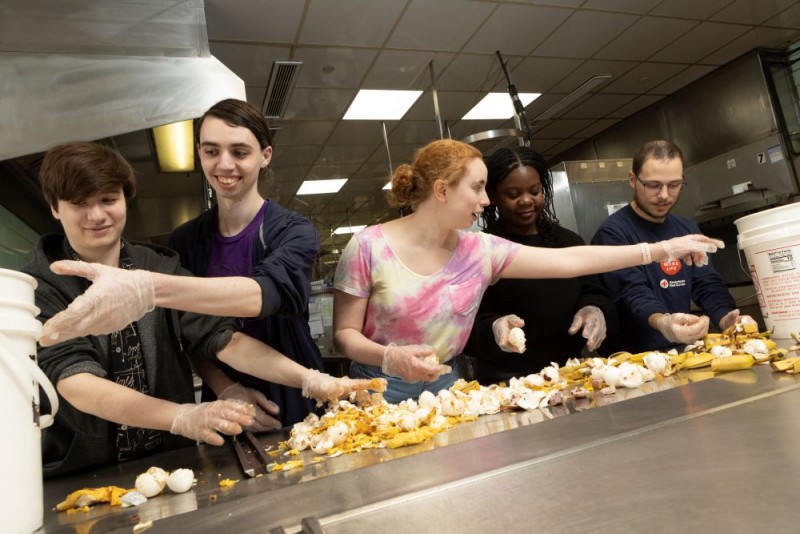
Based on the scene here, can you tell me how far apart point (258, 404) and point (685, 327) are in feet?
4.50

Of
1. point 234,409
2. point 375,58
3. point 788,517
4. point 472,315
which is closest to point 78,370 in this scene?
point 234,409

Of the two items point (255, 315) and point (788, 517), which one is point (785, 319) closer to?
point (788, 517)

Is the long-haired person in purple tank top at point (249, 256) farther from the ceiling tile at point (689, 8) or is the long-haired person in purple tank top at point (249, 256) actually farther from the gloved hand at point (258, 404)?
the ceiling tile at point (689, 8)

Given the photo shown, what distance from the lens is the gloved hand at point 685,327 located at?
1.59m

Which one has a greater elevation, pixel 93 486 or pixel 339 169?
pixel 339 169

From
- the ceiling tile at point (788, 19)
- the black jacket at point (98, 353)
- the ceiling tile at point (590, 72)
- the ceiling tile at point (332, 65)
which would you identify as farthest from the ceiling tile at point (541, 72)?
the black jacket at point (98, 353)

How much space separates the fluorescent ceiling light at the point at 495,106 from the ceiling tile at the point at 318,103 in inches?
60.8

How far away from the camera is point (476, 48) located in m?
4.34

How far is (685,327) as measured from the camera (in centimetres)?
161

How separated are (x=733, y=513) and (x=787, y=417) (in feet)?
1.17

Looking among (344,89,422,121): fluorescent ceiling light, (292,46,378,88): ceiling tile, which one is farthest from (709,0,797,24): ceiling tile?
(292,46,378,88): ceiling tile

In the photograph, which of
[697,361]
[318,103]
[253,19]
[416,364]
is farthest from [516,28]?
[416,364]

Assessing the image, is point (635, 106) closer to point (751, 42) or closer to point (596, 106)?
point (596, 106)

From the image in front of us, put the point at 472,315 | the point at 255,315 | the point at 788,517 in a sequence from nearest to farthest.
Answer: the point at 788,517 → the point at 255,315 → the point at 472,315
